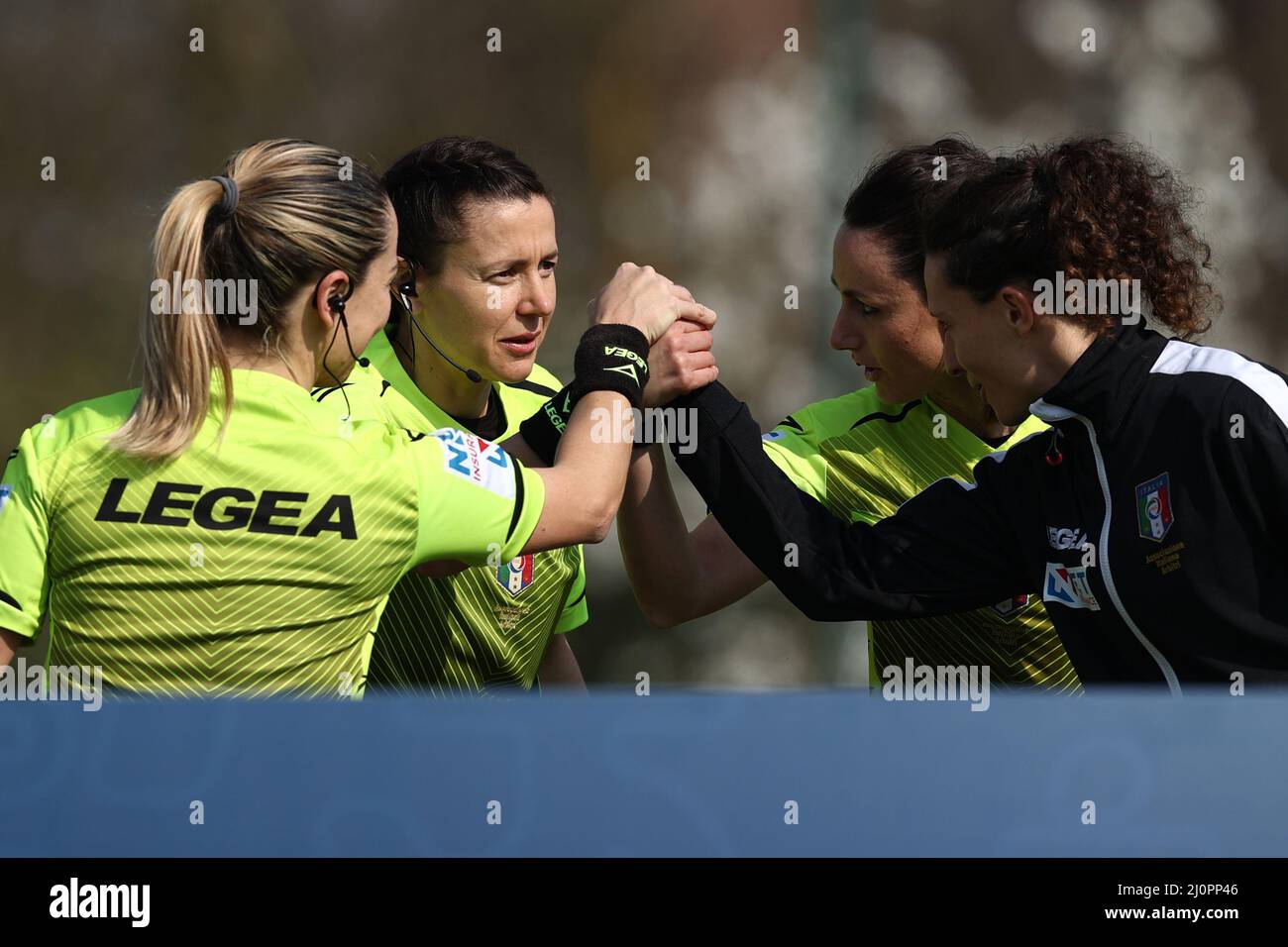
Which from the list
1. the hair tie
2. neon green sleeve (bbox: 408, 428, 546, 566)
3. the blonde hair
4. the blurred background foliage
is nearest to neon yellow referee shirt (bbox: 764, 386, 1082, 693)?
neon green sleeve (bbox: 408, 428, 546, 566)

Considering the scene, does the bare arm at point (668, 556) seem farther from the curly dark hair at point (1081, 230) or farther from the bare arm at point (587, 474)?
the curly dark hair at point (1081, 230)

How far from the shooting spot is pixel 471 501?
1948 mm

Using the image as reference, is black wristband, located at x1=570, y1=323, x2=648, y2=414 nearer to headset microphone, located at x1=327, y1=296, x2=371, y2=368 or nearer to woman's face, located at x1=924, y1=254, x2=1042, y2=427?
headset microphone, located at x1=327, y1=296, x2=371, y2=368

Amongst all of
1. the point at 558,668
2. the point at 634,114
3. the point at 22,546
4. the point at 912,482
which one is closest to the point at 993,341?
the point at 912,482

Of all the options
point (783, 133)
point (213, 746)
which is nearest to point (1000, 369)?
point (213, 746)

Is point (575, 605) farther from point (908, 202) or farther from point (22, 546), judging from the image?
point (22, 546)

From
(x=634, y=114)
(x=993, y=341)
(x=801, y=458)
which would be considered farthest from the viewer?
(x=634, y=114)

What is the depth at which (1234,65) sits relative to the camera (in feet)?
17.1

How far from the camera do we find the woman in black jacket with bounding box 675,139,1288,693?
2.03 meters

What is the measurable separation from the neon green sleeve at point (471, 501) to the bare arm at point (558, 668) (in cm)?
104

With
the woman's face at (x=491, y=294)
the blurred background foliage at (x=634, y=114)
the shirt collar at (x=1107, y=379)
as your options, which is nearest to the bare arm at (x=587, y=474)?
the woman's face at (x=491, y=294)

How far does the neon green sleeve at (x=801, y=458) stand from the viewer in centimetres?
286

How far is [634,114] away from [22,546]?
3.66m

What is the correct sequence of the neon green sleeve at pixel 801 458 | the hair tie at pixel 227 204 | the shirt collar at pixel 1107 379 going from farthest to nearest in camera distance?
Result: the neon green sleeve at pixel 801 458
the shirt collar at pixel 1107 379
the hair tie at pixel 227 204
